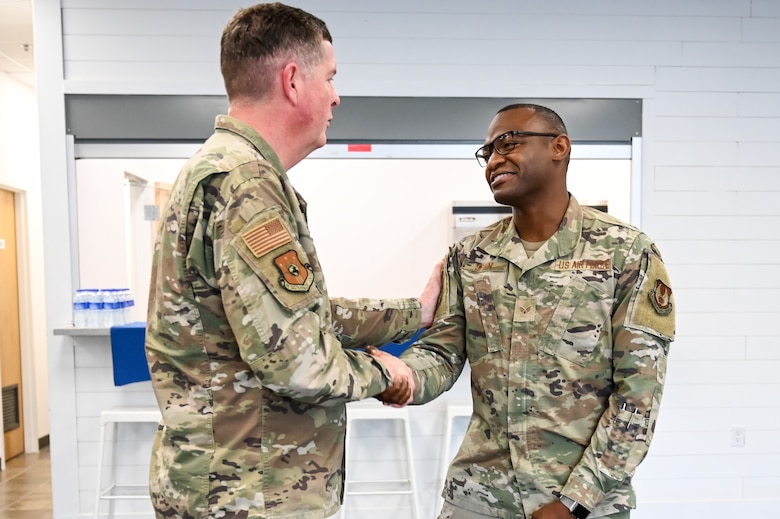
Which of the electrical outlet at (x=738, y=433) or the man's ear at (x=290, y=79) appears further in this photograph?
the electrical outlet at (x=738, y=433)

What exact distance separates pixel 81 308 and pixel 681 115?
3602 mm

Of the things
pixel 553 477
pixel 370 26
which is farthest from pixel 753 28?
pixel 553 477

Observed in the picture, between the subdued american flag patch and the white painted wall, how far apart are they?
475 cm

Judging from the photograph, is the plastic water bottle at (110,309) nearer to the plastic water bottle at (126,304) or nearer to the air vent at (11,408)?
the plastic water bottle at (126,304)

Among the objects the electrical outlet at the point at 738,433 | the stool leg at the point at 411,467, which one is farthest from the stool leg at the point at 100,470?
the electrical outlet at the point at 738,433

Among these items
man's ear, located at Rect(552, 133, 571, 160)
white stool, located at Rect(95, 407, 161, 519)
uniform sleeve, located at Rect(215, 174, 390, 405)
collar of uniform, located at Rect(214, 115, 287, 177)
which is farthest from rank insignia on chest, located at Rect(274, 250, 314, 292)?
white stool, located at Rect(95, 407, 161, 519)

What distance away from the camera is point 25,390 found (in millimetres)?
5070

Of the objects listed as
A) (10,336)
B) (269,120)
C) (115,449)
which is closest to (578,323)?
(269,120)

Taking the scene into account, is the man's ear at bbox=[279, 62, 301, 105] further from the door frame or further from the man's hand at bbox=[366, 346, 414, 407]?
the door frame

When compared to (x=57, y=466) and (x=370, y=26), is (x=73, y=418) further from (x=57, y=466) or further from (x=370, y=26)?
(x=370, y=26)

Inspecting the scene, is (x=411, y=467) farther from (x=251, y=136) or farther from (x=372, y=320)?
(x=251, y=136)

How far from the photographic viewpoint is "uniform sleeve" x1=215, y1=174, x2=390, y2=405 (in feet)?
3.56

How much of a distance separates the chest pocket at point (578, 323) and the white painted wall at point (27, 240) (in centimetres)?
491

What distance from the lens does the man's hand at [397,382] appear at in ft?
4.50
